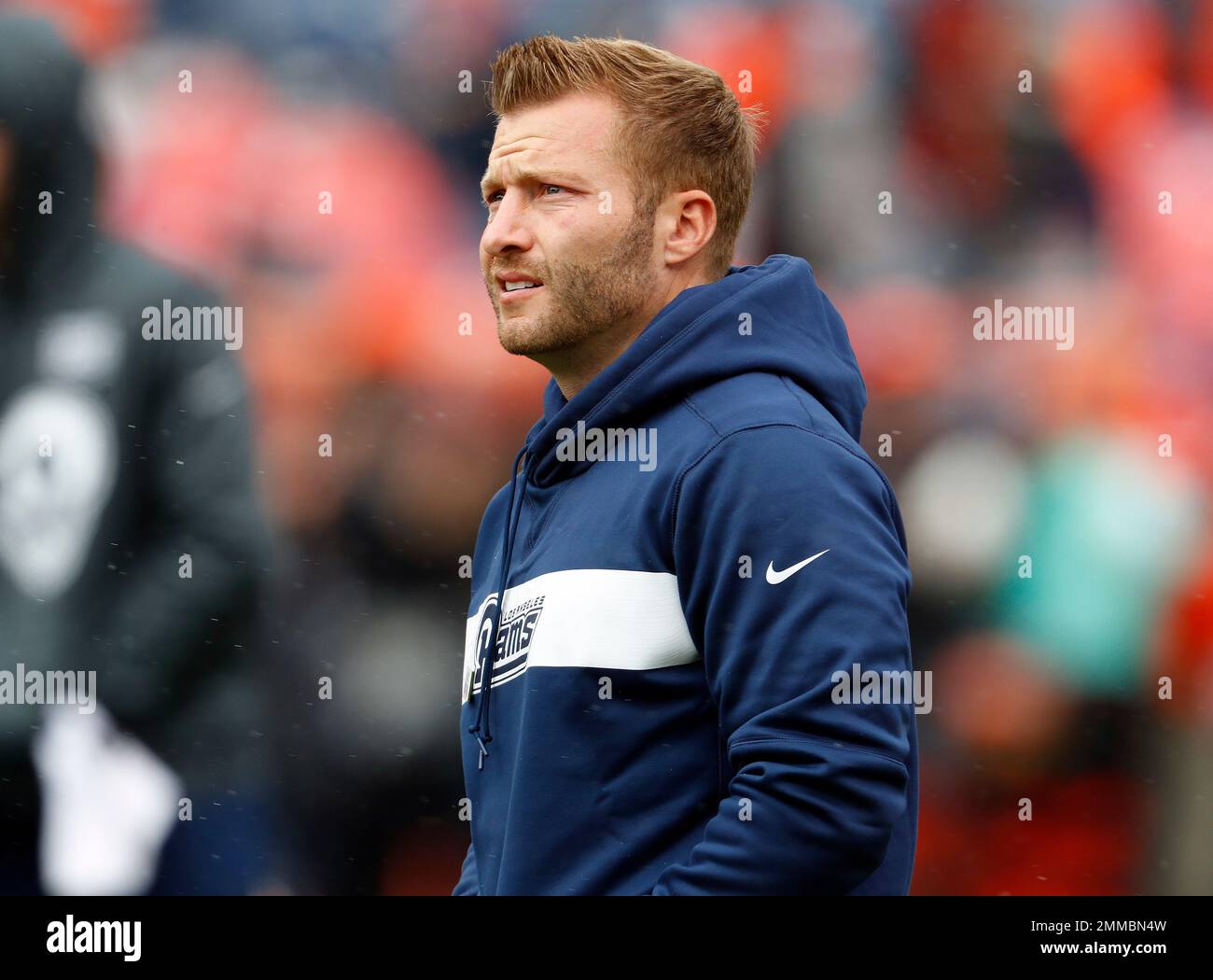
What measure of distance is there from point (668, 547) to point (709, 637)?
112 millimetres

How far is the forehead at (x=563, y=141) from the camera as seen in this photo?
162 cm

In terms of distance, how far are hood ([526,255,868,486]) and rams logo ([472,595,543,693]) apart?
0.19 metres

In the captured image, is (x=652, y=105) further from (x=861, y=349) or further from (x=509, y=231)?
(x=861, y=349)

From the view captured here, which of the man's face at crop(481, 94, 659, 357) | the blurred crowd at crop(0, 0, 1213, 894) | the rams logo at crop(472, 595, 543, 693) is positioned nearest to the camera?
the rams logo at crop(472, 595, 543, 693)

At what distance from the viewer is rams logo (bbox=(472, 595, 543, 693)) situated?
58.4 inches

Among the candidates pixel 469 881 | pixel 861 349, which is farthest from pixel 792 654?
pixel 861 349

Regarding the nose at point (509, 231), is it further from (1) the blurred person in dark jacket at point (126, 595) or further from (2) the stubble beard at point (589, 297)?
(1) the blurred person in dark jacket at point (126, 595)

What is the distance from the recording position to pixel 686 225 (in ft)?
5.51

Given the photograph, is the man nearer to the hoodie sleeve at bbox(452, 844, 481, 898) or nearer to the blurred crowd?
the hoodie sleeve at bbox(452, 844, 481, 898)

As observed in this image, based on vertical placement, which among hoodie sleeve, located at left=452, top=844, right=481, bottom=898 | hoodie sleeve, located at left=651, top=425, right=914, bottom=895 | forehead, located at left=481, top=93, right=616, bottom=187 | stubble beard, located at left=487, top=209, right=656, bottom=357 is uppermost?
forehead, located at left=481, top=93, right=616, bottom=187

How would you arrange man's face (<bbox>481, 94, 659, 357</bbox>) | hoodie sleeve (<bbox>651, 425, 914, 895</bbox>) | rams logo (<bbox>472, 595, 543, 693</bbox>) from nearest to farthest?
hoodie sleeve (<bbox>651, 425, 914, 895</bbox>) → rams logo (<bbox>472, 595, 543, 693</bbox>) → man's face (<bbox>481, 94, 659, 357</bbox>)

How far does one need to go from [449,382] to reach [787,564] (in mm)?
2261

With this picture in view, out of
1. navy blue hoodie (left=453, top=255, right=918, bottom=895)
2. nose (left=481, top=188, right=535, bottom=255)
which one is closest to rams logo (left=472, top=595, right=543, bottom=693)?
navy blue hoodie (left=453, top=255, right=918, bottom=895)
